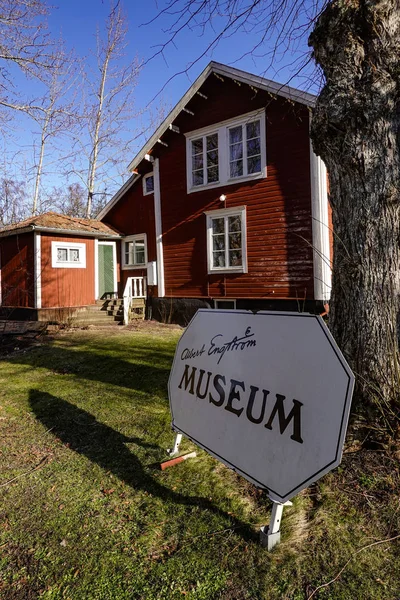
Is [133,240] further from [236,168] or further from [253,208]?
[253,208]

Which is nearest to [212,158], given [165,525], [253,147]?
[253,147]

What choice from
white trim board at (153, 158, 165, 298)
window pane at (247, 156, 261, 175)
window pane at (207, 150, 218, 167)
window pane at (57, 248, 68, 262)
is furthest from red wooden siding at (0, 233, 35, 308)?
window pane at (247, 156, 261, 175)

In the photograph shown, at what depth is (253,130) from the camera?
1252 cm

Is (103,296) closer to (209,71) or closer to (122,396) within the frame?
(209,71)

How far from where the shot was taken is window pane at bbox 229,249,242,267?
13.1 metres

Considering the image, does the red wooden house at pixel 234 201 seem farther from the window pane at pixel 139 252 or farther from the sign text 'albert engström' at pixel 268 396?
the sign text 'albert engström' at pixel 268 396

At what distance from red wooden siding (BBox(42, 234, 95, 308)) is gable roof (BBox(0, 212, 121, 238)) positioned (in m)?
0.46

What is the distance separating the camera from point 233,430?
260 cm

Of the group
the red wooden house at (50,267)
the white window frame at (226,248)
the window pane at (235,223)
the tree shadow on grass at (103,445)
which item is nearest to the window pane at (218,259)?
the white window frame at (226,248)

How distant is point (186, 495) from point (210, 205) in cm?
1173

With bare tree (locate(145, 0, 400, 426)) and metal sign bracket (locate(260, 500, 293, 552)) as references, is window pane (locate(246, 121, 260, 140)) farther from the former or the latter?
metal sign bracket (locate(260, 500, 293, 552))

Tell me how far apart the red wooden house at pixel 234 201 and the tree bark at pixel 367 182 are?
697 cm

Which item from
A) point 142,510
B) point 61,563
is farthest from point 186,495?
point 61,563

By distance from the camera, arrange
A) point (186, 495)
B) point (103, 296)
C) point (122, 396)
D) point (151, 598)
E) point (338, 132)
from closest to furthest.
Answer: point (151, 598) → point (186, 495) → point (338, 132) → point (122, 396) → point (103, 296)
